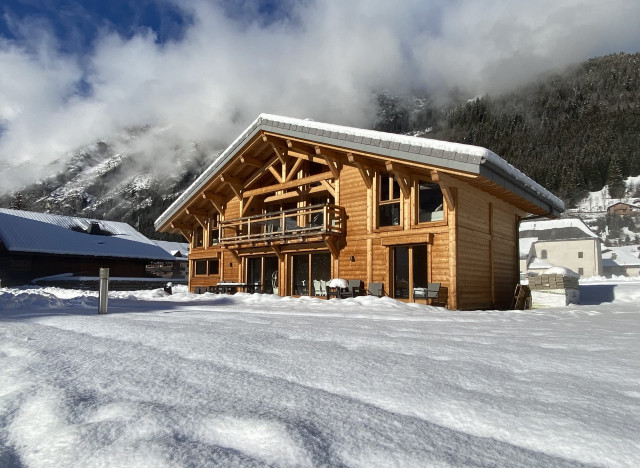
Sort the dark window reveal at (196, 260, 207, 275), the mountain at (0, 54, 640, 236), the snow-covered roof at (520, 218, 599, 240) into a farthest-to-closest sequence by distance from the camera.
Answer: the mountain at (0, 54, 640, 236), the snow-covered roof at (520, 218, 599, 240), the dark window reveal at (196, 260, 207, 275)

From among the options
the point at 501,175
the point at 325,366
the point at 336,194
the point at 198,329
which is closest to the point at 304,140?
the point at 336,194

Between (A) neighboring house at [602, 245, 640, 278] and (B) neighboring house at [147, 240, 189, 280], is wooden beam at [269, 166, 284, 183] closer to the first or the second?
(B) neighboring house at [147, 240, 189, 280]

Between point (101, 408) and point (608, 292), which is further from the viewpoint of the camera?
point (608, 292)

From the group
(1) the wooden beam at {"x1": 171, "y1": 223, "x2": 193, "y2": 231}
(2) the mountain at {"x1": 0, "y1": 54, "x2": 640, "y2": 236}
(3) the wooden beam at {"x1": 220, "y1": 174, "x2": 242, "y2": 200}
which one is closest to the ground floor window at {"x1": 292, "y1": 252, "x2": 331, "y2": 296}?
(3) the wooden beam at {"x1": 220, "y1": 174, "x2": 242, "y2": 200}

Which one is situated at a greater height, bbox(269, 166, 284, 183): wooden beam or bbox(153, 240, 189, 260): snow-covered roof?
bbox(269, 166, 284, 183): wooden beam

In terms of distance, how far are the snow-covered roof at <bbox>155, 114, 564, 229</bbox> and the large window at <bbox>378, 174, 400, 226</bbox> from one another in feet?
5.42

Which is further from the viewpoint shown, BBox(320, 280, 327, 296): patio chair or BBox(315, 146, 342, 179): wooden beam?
BBox(320, 280, 327, 296): patio chair

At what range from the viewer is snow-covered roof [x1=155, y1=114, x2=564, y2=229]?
10.6 meters

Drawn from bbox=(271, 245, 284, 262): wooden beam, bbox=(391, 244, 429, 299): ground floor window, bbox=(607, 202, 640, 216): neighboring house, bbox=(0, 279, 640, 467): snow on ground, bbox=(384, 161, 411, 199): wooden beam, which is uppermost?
bbox=(607, 202, 640, 216): neighboring house

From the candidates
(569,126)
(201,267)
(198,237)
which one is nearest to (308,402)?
(201,267)

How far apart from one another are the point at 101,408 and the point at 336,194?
13.4 m

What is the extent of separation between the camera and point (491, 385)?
299cm

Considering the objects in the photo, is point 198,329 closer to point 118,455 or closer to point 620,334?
point 118,455

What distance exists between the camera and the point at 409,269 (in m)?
13.4
